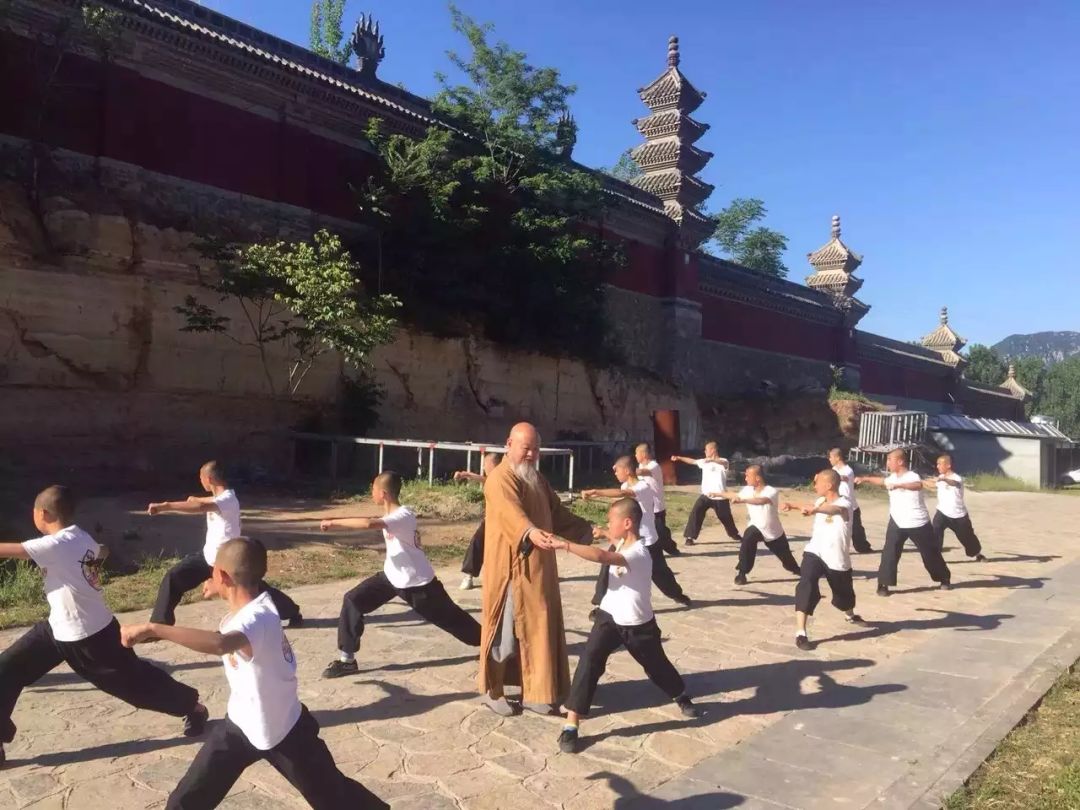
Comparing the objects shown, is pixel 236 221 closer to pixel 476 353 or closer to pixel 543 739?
pixel 476 353

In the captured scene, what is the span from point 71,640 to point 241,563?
5.15ft

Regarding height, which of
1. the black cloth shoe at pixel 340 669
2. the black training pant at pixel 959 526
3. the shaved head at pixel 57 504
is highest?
the shaved head at pixel 57 504

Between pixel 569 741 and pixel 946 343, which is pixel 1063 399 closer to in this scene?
pixel 946 343

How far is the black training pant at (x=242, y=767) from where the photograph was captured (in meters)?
3.02

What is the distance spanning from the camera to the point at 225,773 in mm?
3039

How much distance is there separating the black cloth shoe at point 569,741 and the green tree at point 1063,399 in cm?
6064

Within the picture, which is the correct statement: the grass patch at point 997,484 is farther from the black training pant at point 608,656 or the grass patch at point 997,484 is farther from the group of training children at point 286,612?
the black training pant at point 608,656

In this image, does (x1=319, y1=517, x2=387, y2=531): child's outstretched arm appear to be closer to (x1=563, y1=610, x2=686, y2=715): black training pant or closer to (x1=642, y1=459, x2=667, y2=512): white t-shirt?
(x1=563, y1=610, x2=686, y2=715): black training pant

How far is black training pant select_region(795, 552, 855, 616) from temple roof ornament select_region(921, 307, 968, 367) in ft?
116

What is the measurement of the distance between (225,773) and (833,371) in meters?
30.4

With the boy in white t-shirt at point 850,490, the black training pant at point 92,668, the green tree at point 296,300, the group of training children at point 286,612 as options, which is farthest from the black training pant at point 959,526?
the black training pant at point 92,668

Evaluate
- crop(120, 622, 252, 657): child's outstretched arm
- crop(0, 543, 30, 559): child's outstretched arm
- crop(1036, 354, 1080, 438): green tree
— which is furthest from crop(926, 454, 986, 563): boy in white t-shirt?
crop(1036, 354, 1080, 438): green tree

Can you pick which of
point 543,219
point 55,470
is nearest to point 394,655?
point 55,470

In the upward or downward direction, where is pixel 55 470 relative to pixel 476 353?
downward
